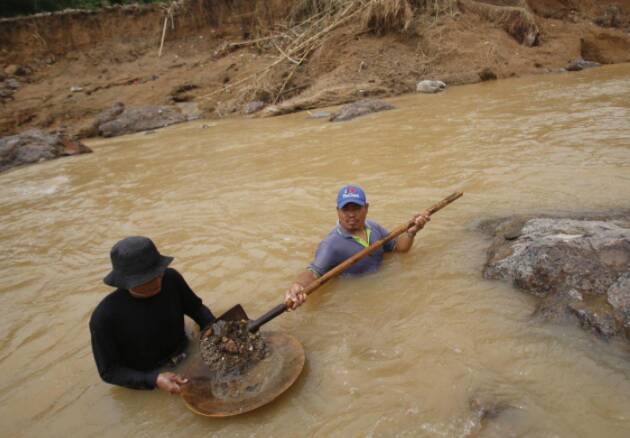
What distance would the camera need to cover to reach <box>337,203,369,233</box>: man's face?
3143mm

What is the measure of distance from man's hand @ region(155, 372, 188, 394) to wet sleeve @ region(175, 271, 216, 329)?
51cm

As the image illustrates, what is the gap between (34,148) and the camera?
30.5 feet

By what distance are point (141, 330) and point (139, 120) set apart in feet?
35.5

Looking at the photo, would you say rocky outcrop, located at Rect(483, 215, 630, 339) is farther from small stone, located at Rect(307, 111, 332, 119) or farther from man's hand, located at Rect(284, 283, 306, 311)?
small stone, located at Rect(307, 111, 332, 119)

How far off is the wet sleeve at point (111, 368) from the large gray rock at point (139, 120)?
34.7 feet

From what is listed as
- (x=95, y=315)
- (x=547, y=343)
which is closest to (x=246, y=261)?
(x=95, y=315)

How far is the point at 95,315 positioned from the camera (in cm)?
225

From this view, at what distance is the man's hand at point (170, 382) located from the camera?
2.21m

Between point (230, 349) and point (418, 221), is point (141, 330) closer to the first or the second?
point (230, 349)

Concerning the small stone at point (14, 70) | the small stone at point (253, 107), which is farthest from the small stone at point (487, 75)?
the small stone at point (14, 70)

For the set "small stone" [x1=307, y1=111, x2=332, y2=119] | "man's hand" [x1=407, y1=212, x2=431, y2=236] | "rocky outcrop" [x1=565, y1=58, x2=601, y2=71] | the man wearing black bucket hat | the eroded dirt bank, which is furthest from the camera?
the eroded dirt bank

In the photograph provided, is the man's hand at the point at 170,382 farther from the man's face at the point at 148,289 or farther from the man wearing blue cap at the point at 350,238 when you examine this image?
the man wearing blue cap at the point at 350,238

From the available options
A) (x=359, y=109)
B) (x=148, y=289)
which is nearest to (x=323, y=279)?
(x=148, y=289)

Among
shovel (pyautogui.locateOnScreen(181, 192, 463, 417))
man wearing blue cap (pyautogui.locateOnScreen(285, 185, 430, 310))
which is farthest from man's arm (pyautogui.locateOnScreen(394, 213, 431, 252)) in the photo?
shovel (pyautogui.locateOnScreen(181, 192, 463, 417))
